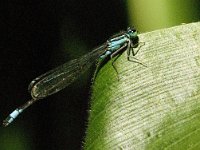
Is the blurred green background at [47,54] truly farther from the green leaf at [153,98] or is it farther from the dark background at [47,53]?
the green leaf at [153,98]

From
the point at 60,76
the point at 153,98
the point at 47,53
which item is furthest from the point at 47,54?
the point at 153,98

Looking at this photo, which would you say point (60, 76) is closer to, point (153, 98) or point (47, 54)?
point (47, 54)

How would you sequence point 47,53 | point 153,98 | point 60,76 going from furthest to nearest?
point 60,76
point 47,53
point 153,98

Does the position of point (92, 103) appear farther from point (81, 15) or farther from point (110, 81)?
point (81, 15)

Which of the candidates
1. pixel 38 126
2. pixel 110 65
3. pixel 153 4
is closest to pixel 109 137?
pixel 110 65

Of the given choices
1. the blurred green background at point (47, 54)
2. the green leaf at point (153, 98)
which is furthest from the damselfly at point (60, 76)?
the green leaf at point (153, 98)

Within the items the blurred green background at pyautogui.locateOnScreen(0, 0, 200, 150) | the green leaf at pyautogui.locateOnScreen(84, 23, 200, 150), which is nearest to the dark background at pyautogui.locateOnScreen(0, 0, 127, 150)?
the blurred green background at pyautogui.locateOnScreen(0, 0, 200, 150)

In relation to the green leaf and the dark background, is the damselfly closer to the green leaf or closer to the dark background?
the dark background
